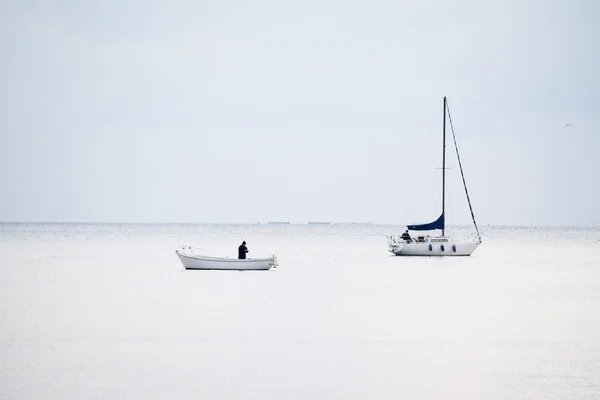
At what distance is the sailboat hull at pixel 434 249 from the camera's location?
249 feet

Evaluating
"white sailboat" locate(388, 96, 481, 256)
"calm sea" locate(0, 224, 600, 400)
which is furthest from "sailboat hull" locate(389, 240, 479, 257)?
"calm sea" locate(0, 224, 600, 400)

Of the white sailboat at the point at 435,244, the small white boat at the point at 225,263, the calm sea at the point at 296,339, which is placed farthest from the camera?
the white sailboat at the point at 435,244

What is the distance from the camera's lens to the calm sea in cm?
1955

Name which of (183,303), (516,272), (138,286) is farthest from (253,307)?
(516,272)

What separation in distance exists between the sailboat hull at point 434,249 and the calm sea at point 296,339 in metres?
24.2

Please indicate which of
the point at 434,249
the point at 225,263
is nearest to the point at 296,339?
the point at 225,263

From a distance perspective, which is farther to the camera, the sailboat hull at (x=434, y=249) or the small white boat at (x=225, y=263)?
the sailboat hull at (x=434, y=249)

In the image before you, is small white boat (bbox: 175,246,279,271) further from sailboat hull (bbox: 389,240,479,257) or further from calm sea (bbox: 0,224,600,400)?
sailboat hull (bbox: 389,240,479,257)

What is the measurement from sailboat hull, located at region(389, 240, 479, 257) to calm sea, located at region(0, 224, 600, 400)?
79.5 ft

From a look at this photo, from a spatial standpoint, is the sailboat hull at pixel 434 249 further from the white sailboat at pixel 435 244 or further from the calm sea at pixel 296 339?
the calm sea at pixel 296 339

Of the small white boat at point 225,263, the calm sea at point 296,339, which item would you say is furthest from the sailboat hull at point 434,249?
the calm sea at point 296,339

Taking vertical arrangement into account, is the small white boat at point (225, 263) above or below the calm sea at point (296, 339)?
above

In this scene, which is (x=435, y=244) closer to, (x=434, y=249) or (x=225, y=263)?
(x=434, y=249)

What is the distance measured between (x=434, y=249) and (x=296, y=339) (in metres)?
50.5
